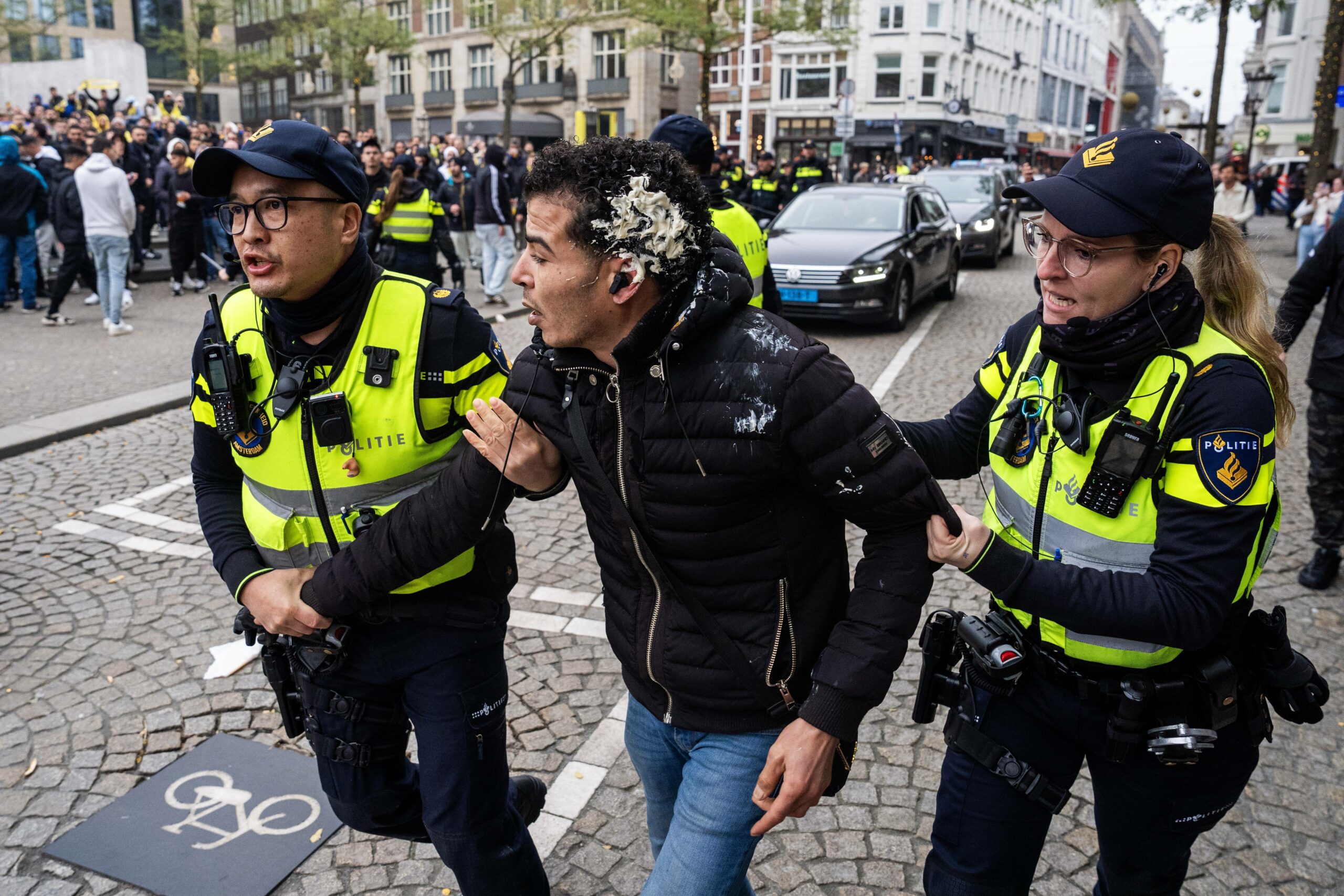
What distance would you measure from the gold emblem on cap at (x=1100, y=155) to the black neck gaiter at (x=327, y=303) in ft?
5.06

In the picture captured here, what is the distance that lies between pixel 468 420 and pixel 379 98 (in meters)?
68.6

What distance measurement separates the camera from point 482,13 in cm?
4391

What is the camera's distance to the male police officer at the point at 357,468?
2244 mm

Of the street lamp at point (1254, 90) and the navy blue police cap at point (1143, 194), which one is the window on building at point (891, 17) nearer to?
the street lamp at point (1254, 90)

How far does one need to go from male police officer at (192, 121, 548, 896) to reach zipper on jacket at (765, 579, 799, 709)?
0.80 metres

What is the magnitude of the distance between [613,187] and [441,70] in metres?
65.0

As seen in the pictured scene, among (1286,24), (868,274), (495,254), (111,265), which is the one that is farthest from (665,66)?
(111,265)

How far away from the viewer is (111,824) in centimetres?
315

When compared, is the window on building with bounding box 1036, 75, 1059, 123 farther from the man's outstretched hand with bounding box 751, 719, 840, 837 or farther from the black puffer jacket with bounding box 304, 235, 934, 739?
the man's outstretched hand with bounding box 751, 719, 840, 837

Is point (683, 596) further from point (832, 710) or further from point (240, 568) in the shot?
point (240, 568)

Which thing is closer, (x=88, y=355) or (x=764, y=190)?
(x=88, y=355)

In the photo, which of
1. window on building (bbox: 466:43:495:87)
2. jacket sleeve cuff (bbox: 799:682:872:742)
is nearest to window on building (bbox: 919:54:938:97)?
window on building (bbox: 466:43:495:87)

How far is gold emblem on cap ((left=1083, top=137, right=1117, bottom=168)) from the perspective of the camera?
6.27 ft

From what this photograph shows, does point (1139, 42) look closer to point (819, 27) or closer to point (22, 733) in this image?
point (819, 27)
